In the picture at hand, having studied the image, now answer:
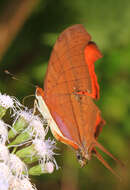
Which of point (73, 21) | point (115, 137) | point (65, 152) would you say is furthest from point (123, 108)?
point (73, 21)

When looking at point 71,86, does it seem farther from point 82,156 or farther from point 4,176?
point 4,176

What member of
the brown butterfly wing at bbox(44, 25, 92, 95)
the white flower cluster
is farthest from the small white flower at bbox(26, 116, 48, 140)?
the brown butterfly wing at bbox(44, 25, 92, 95)

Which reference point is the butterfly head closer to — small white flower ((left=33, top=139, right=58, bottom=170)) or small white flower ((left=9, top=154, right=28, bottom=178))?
small white flower ((left=33, top=139, right=58, bottom=170))

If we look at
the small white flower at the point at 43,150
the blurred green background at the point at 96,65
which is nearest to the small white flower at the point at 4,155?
the small white flower at the point at 43,150

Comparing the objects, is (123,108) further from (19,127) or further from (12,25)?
(19,127)

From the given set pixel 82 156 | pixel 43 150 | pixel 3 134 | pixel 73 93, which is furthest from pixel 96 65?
pixel 3 134

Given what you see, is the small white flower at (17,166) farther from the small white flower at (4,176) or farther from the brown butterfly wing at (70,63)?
the brown butterfly wing at (70,63)
